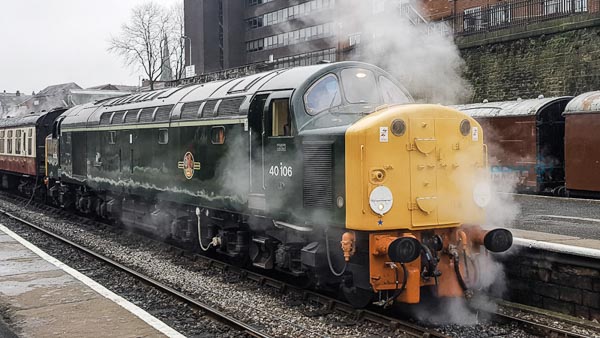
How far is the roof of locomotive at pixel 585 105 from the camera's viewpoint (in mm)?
16688

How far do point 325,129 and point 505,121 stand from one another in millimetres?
13254

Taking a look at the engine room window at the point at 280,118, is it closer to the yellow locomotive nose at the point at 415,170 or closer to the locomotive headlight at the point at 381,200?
the yellow locomotive nose at the point at 415,170

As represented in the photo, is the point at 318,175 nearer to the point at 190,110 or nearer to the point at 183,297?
the point at 183,297

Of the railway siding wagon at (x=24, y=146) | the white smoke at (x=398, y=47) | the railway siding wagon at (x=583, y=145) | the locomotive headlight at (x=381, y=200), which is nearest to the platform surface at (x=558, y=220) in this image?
the railway siding wagon at (x=583, y=145)

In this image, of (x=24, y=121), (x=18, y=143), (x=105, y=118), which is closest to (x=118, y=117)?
(x=105, y=118)

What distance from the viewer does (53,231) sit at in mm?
16484

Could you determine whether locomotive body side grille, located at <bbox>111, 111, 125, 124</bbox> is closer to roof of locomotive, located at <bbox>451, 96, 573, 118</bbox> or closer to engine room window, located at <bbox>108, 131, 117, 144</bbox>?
engine room window, located at <bbox>108, 131, 117, 144</bbox>

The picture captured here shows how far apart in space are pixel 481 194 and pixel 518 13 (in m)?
19.6

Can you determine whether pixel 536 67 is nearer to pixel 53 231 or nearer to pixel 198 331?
pixel 53 231

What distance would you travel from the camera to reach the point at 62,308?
8.17 m

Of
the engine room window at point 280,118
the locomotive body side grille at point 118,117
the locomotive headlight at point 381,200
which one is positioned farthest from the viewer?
the locomotive body side grille at point 118,117

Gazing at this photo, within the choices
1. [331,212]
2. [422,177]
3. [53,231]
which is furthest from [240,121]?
[53,231]

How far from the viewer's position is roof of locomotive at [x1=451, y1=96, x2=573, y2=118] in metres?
18.8

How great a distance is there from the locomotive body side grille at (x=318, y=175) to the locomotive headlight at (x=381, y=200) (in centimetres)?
65
